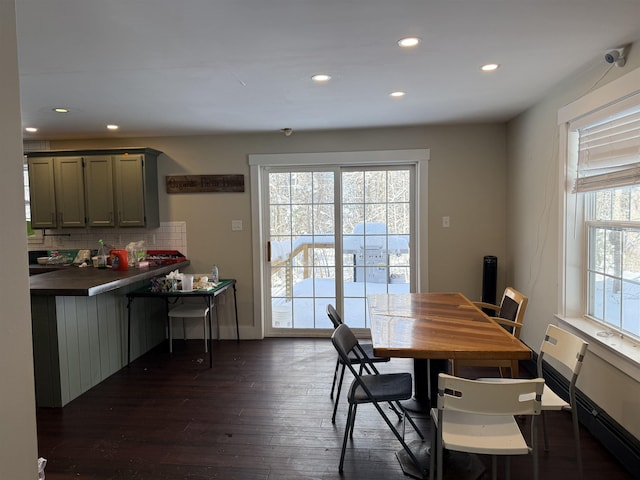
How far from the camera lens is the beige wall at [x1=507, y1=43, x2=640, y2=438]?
7.88ft

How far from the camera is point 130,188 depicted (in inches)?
175

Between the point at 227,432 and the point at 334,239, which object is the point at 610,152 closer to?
the point at 334,239

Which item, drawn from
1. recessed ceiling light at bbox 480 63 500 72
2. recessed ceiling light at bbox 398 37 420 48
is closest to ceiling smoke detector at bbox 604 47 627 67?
recessed ceiling light at bbox 480 63 500 72

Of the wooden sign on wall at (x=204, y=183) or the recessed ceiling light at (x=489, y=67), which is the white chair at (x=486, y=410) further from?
the wooden sign on wall at (x=204, y=183)

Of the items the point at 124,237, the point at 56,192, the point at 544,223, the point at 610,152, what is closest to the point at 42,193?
the point at 56,192

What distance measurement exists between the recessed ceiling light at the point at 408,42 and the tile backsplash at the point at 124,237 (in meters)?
3.29

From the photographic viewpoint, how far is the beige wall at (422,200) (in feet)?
14.4

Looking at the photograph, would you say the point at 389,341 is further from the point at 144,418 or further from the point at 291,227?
the point at 291,227

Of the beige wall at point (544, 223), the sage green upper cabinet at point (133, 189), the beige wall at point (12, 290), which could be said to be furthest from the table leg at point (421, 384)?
the sage green upper cabinet at point (133, 189)

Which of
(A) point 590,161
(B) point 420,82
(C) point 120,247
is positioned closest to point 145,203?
(C) point 120,247

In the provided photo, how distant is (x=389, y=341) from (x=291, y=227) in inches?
110

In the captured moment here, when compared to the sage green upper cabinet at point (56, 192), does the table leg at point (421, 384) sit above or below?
below

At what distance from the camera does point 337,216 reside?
4711 mm

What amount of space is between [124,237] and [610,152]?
15.3 ft
